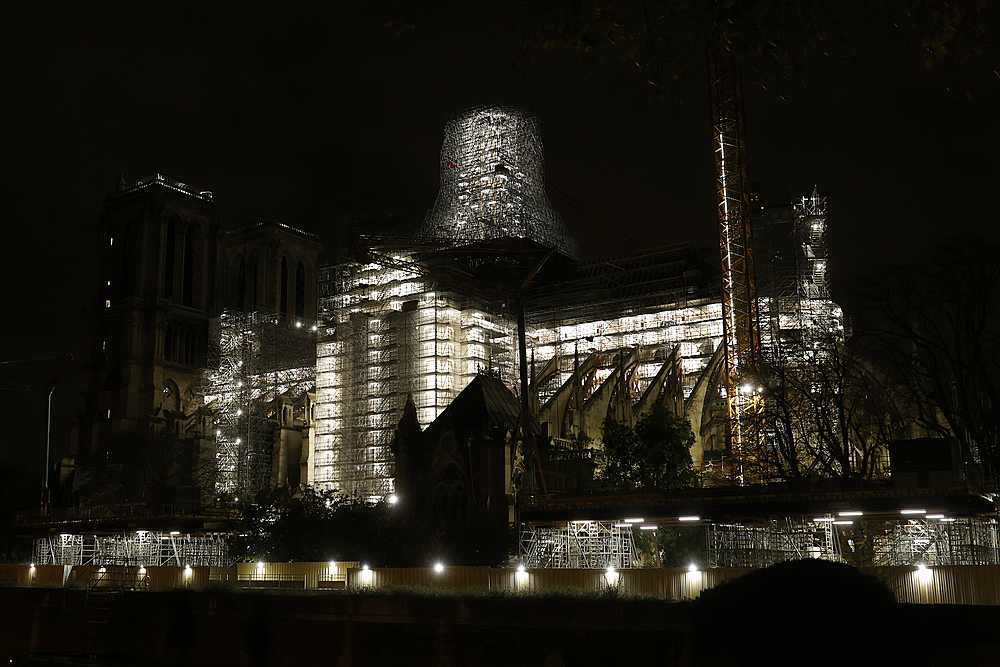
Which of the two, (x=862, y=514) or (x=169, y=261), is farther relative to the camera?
(x=169, y=261)

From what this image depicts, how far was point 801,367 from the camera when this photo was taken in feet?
147

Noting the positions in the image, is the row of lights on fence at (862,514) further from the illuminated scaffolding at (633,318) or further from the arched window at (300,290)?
the arched window at (300,290)

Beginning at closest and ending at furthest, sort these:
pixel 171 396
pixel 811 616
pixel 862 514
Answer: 1. pixel 811 616
2. pixel 862 514
3. pixel 171 396

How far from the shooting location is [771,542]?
3962 centimetres

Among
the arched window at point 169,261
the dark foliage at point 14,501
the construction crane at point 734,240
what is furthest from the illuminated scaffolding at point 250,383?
the construction crane at point 734,240

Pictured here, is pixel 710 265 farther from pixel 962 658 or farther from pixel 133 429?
pixel 962 658

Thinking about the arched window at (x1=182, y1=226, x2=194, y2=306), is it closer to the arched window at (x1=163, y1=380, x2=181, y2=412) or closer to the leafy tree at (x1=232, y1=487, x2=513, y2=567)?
the arched window at (x1=163, y1=380, x2=181, y2=412)

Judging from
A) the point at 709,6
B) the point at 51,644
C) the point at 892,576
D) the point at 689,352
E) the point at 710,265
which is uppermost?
the point at 710,265

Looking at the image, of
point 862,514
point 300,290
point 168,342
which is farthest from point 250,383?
point 862,514

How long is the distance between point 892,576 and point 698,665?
507 centimetres

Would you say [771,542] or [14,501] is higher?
[14,501]

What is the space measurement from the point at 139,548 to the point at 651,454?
83.0ft

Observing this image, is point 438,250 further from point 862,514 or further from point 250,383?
point 862,514

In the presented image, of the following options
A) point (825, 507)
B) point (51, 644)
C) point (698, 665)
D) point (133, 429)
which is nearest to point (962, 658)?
point (698, 665)
